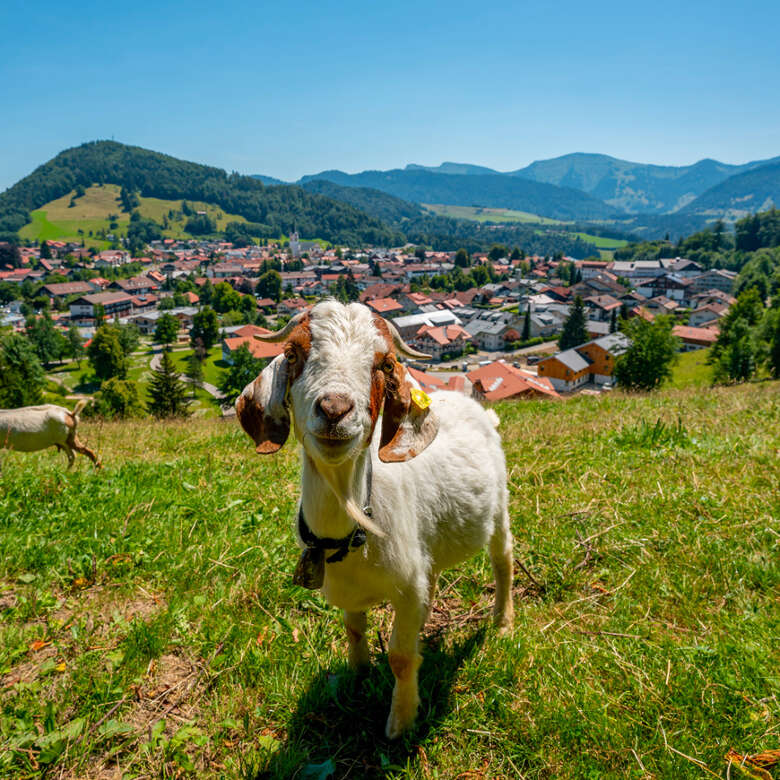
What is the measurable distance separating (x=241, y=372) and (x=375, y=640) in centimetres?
5309

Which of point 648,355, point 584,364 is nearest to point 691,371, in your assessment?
point 584,364

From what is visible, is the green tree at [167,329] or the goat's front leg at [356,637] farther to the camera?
the green tree at [167,329]

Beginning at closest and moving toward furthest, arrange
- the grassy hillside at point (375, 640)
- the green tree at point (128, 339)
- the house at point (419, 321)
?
the grassy hillside at point (375, 640)
the green tree at point (128, 339)
the house at point (419, 321)

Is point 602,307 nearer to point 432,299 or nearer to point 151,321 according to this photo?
Answer: point 432,299

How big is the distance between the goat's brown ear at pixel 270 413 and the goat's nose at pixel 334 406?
37 cm

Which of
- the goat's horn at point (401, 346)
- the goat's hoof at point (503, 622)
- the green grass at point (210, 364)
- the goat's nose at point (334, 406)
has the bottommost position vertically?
the green grass at point (210, 364)

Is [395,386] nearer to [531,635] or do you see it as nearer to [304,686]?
[304,686]

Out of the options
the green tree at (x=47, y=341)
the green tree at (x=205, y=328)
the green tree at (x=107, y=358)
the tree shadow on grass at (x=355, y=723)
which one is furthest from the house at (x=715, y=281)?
the tree shadow on grass at (x=355, y=723)

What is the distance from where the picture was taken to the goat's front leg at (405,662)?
9.26 ft

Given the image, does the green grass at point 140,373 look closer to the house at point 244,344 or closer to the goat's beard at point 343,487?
the house at point 244,344

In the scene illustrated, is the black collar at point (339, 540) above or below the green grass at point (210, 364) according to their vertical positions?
above

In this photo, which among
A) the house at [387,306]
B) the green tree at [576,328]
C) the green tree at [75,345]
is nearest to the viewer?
the green tree at [576,328]

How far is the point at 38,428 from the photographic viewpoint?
7188mm

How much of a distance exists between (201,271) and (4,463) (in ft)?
528
